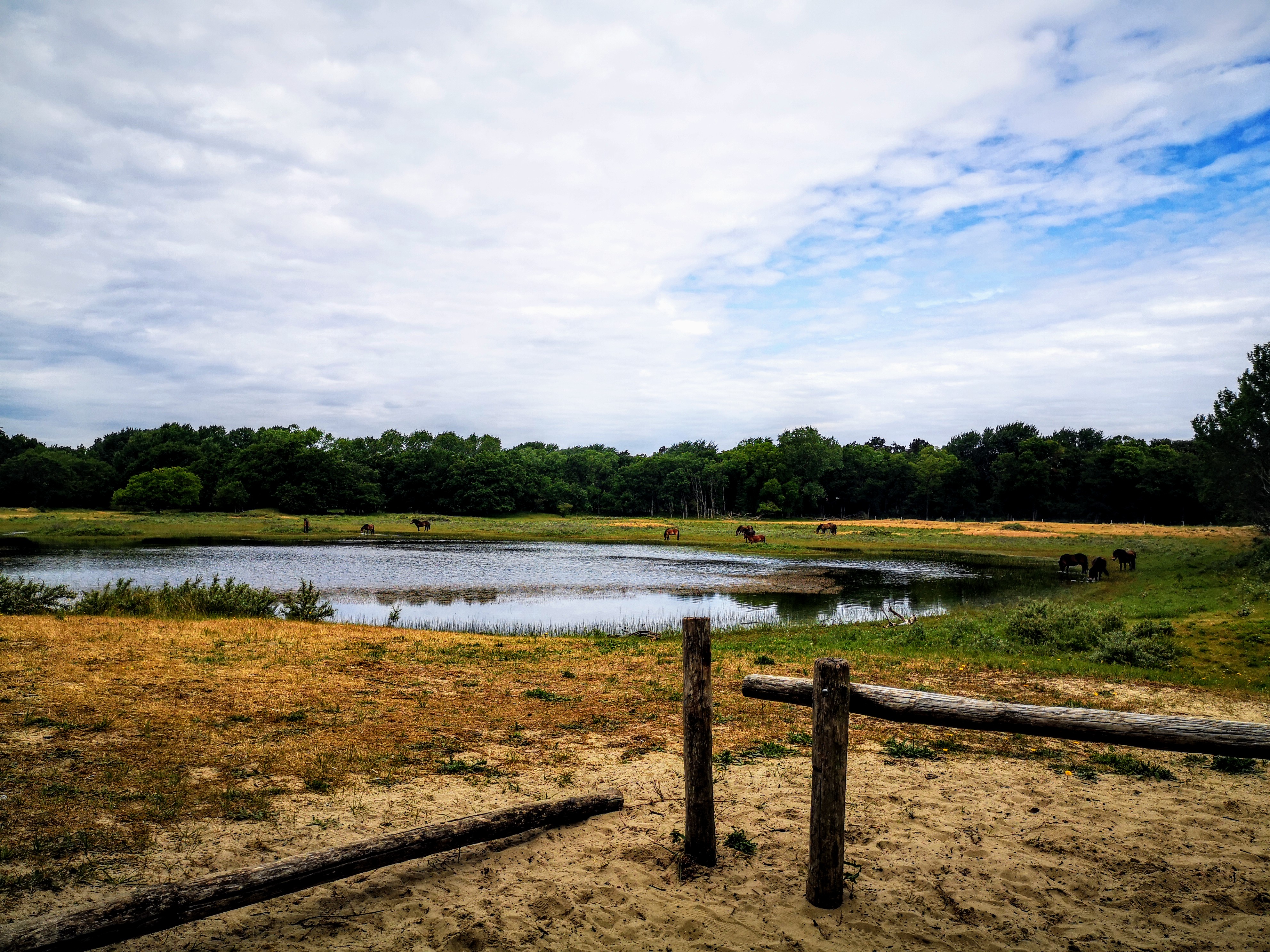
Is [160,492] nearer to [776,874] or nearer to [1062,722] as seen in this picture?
[776,874]

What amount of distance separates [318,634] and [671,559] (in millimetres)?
32926

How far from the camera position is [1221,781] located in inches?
295

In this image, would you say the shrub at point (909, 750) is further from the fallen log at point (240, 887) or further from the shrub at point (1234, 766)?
the fallen log at point (240, 887)

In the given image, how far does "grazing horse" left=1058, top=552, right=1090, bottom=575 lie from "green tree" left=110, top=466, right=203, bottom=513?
10168cm

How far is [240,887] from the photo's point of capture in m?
4.42

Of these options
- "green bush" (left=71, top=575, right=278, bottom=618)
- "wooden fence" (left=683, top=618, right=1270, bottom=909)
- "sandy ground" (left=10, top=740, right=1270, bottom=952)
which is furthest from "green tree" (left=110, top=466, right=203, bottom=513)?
"wooden fence" (left=683, top=618, right=1270, bottom=909)

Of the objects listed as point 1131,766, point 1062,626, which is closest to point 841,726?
point 1131,766

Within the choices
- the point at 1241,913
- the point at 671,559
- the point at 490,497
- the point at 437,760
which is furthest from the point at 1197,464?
the point at 490,497

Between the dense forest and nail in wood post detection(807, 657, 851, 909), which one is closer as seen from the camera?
nail in wood post detection(807, 657, 851, 909)

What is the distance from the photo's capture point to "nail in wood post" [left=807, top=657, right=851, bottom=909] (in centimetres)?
500

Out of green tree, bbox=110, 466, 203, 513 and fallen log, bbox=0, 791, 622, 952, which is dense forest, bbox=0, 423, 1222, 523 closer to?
green tree, bbox=110, 466, 203, 513

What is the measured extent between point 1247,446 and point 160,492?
112 metres

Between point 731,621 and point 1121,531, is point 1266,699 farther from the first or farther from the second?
point 1121,531

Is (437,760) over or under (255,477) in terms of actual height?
under
